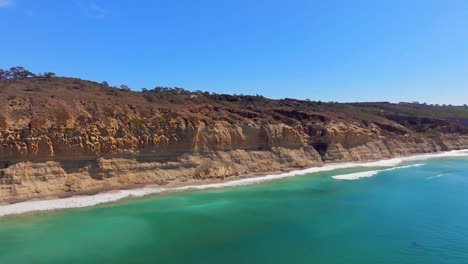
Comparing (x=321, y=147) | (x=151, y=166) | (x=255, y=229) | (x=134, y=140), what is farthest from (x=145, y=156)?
(x=321, y=147)

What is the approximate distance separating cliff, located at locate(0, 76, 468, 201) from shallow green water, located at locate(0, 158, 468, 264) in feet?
17.1

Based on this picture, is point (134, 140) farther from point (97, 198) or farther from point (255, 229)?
point (255, 229)

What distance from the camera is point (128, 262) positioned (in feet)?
57.2

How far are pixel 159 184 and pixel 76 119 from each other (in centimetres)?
976

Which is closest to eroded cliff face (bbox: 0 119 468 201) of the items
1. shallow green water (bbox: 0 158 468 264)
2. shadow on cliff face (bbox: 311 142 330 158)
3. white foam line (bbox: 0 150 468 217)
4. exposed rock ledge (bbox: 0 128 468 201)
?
exposed rock ledge (bbox: 0 128 468 201)

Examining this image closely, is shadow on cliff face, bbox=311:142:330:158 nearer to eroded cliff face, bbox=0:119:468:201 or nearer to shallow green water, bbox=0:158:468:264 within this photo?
eroded cliff face, bbox=0:119:468:201

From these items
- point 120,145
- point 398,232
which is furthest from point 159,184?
point 398,232

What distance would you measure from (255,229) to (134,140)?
58.5 ft

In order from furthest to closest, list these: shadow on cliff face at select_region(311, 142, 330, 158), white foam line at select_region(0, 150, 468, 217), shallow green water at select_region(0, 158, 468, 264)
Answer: shadow on cliff face at select_region(311, 142, 330, 158)
white foam line at select_region(0, 150, 468, 217)
shallow green water at select_region(0, 158, 468, 264)

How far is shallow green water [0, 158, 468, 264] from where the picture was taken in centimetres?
1805

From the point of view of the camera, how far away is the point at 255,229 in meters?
22.3

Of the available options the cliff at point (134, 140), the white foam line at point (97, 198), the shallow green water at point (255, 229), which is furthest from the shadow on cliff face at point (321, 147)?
the shallow green water at point (255, 229)

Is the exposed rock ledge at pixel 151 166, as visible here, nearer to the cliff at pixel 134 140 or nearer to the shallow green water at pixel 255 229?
the cliff at pixel 134 140

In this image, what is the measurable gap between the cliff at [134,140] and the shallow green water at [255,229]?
205 inches
